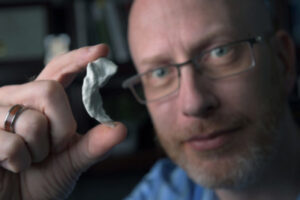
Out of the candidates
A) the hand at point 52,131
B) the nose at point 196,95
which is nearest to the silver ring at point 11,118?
the hand at point 52,131

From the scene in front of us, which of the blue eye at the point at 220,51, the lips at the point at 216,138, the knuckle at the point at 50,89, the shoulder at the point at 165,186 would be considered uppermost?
the knuckle at the point at 50,89

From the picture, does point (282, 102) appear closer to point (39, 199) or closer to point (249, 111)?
point (249, 111)

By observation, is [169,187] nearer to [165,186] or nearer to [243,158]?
[165,186]

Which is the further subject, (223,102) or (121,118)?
(121,118)

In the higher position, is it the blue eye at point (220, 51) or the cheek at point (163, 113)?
the blue eye at point (220, 51)

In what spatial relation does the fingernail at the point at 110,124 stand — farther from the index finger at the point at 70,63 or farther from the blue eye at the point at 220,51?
the blue eye at the point at 220,51

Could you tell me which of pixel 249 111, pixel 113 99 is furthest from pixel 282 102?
pixel 113 99
